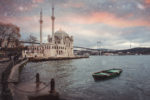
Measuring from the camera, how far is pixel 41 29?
106m

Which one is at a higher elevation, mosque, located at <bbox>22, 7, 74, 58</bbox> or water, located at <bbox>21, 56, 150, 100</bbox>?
mosque, located at <bbox>22, 7, 74, 58</bbox>

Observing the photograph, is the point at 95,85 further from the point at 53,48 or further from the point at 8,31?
the point at 53,48

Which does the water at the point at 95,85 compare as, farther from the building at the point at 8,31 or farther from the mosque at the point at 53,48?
the mosque at the point at 53,48

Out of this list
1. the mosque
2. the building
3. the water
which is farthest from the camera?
the mosque

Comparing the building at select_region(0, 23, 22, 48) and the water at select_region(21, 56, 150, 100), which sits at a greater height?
the building at select_region(0, 23, 22, 48)

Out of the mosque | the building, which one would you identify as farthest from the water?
the mosque

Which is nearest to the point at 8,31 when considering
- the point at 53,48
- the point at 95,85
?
the point at 95,85

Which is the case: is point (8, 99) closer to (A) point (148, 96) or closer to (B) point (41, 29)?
(A) point (148, 96)

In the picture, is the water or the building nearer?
the water

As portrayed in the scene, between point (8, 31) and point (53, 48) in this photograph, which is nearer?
point (8, 31)

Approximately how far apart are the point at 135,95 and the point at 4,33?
5439cm

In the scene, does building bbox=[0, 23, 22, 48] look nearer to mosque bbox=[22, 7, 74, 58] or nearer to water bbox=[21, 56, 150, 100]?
water bbox=[21, 56, 150, 100]

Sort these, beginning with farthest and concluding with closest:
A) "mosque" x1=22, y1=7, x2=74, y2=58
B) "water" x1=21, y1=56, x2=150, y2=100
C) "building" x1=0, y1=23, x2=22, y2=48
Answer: "mosque" x1=22, y1=7, x2=74, y2=58 → "building" x1=0, y1=23, x2=22, y2=48 → "water" x1=21, y1=56, x2=150, y2=100

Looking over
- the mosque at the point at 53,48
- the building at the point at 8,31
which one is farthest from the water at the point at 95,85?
the mosque at the point at 53,48
